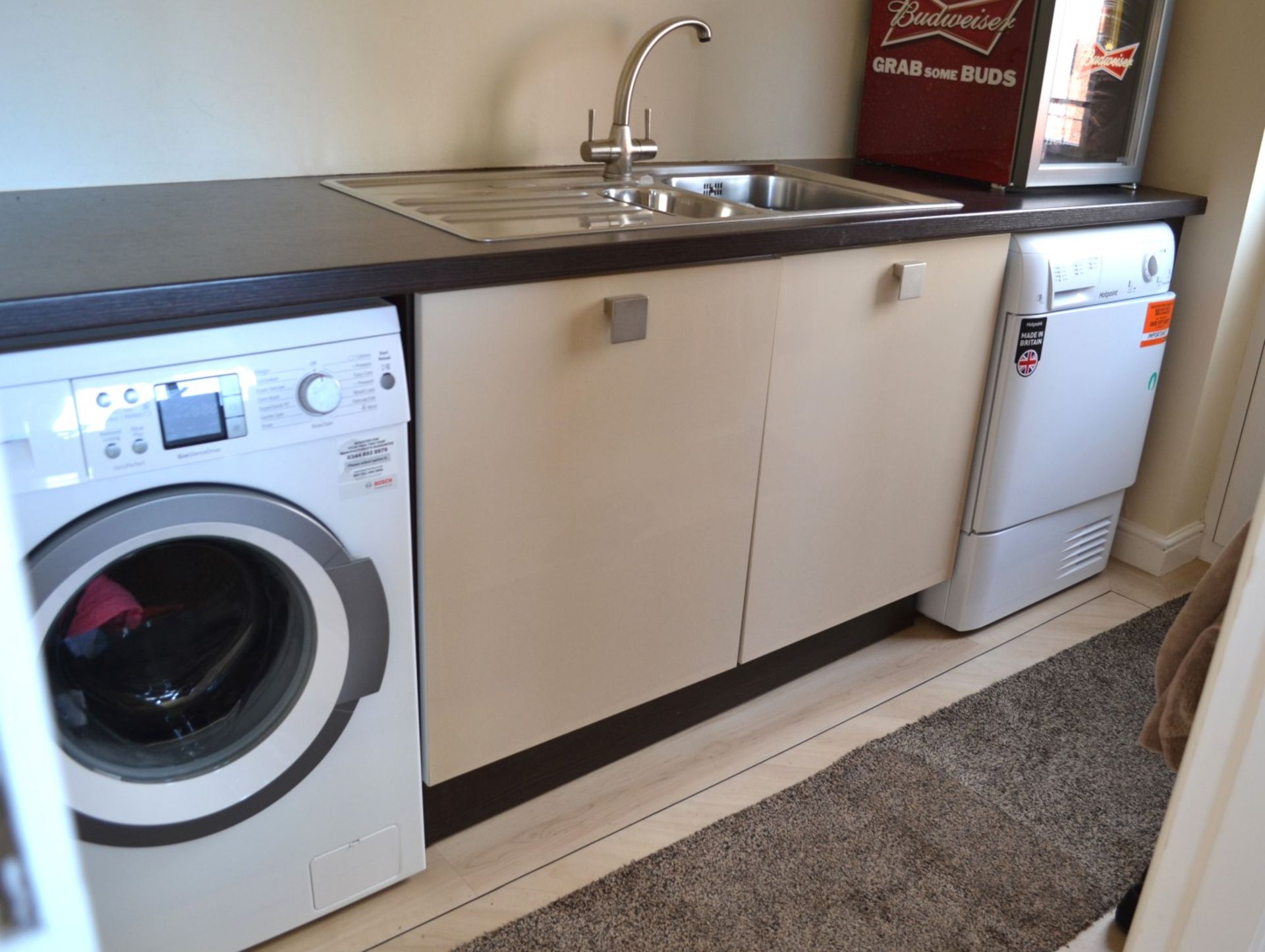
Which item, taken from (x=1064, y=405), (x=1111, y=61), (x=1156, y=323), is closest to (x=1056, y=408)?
(x=1064, y=405)

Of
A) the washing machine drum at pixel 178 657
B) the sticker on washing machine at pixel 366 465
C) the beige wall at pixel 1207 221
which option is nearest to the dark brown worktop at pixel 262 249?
the sticker on washing machine at pixel 366 465

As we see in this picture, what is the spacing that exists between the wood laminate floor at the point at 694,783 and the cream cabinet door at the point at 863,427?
0.48ft

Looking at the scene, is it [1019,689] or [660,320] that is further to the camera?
[1019,689]

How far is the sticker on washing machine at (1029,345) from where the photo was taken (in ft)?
6.56

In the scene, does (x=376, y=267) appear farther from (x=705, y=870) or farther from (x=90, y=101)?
(x=705, y=870)

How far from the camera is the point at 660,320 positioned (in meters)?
1.52

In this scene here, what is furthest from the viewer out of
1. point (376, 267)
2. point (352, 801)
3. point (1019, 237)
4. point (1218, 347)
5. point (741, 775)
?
point (1218, 347)

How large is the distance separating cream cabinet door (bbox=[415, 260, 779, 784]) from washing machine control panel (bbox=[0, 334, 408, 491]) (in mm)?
93

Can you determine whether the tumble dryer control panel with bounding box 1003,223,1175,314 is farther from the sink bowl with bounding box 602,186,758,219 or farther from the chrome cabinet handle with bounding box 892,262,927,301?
the sink bowl with bounding box 602,186,758,219

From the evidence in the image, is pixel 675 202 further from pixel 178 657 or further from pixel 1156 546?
pixel 1156 546

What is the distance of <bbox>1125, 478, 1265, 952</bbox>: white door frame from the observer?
0.61 m

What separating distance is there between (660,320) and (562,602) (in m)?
0.44

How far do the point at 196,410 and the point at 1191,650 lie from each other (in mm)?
1106

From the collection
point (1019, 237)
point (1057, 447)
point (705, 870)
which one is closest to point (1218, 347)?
point (1057, 447)
